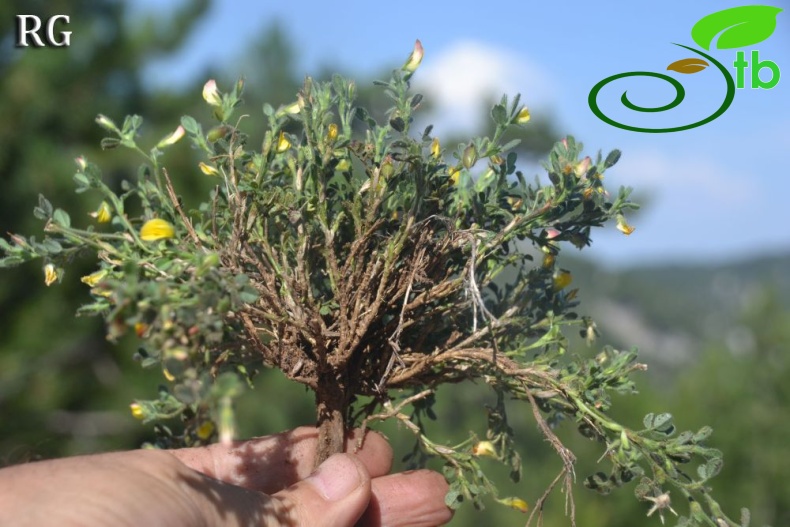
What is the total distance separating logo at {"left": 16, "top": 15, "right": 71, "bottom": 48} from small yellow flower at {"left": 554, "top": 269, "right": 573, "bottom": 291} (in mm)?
6339

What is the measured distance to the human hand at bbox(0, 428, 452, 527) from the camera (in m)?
1.39

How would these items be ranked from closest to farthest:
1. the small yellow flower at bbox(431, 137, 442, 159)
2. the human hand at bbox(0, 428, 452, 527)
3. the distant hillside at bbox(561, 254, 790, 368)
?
the human hand at bbox(0, 428, 452, 527) → the small yellow flower at bbox(431, 137, 442, 159) → the distant hillside at bbox(561, 254, 790, 368)

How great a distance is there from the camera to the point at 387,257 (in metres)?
1.69

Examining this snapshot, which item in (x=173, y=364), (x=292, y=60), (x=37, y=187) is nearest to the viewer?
(x=173, y=364)

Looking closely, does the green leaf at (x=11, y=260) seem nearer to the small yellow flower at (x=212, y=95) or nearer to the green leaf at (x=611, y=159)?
the small yellow flower at (x=212, y=95)

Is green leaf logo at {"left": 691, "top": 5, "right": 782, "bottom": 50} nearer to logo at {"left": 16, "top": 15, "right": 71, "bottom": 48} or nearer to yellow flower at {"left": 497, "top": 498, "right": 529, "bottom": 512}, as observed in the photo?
yellow flower at {"left": 497, "top": 498, "right": 529, "bottom": 512}

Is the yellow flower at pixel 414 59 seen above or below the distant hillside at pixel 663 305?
above

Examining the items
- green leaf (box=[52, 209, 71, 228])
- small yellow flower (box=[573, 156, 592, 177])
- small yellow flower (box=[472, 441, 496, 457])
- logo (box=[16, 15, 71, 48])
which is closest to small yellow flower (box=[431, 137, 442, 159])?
small yellow flower (box=[573, 156, 592, 177])

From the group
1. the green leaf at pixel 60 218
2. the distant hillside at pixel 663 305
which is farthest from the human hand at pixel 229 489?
the distant hillside at pixel 663 305

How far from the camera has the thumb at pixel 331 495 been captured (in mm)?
1691

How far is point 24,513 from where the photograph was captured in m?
1.36

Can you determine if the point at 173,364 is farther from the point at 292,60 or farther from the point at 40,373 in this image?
the point at 292,60

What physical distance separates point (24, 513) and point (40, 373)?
20.8ft

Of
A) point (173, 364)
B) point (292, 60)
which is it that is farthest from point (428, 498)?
point (292, 60)
